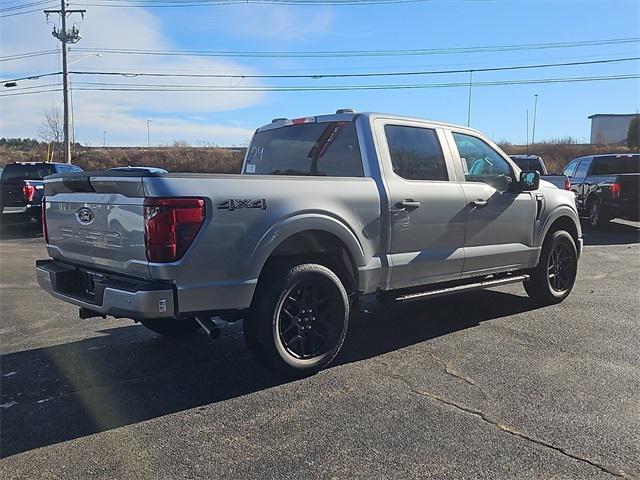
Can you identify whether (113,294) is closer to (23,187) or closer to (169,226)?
(169,226)

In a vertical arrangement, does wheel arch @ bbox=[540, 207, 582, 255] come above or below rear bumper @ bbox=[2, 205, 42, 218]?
above

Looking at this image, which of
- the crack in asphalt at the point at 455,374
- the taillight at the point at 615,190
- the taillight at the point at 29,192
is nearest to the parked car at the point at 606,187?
the taillight at the point at 615,190

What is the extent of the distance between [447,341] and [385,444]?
86.2 inches

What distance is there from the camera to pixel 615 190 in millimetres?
14117

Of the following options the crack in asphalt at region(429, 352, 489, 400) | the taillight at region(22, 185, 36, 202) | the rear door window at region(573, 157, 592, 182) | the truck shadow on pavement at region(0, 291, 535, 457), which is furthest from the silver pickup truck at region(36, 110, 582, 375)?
the rear door window at region(573, 157, 592, 182)

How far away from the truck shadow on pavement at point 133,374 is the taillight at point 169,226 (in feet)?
3.45

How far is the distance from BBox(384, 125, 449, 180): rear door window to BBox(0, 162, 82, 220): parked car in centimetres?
1002

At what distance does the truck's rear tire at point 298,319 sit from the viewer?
4.25 meters

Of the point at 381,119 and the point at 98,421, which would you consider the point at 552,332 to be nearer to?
the point at 381,119

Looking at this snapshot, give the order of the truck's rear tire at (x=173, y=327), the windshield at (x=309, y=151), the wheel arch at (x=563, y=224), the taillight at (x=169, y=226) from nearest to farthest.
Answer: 1. the taillight at (x=169, y=226)
2. the windshield at (x=309, y=151)
3. the truck's rear tire at (x=173, y=327)
4. the wheel arch at (x=563, y=224)

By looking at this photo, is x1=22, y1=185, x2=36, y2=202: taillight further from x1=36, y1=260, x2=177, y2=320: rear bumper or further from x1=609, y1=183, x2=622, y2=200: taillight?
x1=609, y1=183, x2=622, y2=200: taillight

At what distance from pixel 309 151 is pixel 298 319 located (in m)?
1.72

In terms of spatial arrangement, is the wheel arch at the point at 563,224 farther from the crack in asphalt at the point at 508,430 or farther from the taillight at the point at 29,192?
the taillight at the point at 29,192

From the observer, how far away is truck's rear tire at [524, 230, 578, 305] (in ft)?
22.1
